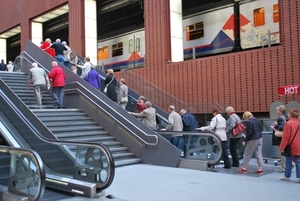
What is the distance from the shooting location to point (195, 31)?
16078mm

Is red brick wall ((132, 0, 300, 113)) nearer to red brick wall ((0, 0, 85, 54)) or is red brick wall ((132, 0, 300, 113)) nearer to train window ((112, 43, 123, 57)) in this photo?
train window ((112, 43, 123, 57))

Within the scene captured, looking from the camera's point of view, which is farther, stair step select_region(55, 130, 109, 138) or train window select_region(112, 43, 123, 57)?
train window select_region(112, 43, 123, 57)

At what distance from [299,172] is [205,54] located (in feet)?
31.4

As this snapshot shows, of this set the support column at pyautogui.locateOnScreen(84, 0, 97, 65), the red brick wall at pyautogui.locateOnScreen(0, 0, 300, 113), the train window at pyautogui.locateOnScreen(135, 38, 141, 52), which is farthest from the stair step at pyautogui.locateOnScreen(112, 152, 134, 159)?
the support column at pyautogui.locateOnScreen(84, 0, 97, 65)

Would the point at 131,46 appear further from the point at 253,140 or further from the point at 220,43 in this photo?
the point at 253,140

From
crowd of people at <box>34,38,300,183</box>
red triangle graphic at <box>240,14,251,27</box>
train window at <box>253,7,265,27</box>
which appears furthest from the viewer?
red triangle graphic at <box>240,14,251,27</box>

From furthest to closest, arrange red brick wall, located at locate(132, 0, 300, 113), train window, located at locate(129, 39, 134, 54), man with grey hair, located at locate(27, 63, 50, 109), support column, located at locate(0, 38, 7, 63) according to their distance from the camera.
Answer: support column, located at locate(0, 38, 7, 63) → train window, located at locate(129, 39, 134, 54) → red brick wall, located at locate(132, 0, 300, 113) → man with grey hair, located at locate(27, 63, 50, 109)

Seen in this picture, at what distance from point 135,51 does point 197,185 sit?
1283cm

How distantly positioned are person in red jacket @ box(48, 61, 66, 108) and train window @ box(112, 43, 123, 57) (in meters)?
8.88

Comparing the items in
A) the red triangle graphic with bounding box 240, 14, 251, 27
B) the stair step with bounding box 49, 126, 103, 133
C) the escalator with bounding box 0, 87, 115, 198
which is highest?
the red triangle graphic with bounding box 240, 14, 251, 27

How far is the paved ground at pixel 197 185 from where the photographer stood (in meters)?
5.84

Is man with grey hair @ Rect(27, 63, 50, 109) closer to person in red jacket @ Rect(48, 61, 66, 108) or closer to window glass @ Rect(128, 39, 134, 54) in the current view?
person in red jacket @ Rect(48, 61, 66, 108)

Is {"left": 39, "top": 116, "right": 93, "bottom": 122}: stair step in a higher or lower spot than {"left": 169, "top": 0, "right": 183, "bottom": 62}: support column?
lower

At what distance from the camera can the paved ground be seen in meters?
5.84
